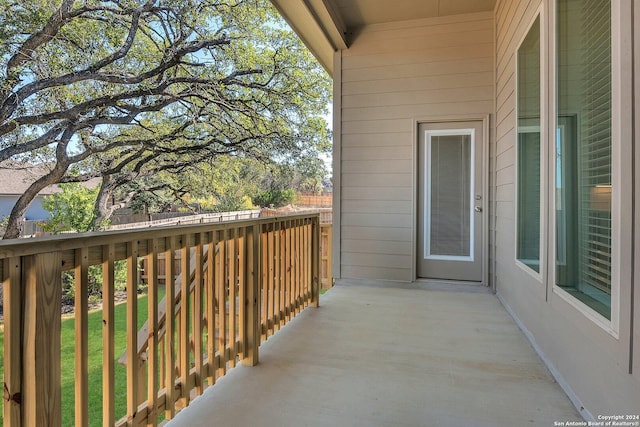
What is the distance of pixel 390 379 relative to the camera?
6.17ft

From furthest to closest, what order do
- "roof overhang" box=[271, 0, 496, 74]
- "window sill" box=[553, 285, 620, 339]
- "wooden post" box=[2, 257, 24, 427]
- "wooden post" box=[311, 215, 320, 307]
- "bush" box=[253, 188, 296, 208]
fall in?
"bush" box=[253, 188, 296, 208] < "roof overhang" box=[271, 0, 496, 74] < "wooden post" box=[311, 215, 320, 307] < "window sill" box=[553, 285, 620, 339] < "wooden post" box=[2, 257, 24, 427]

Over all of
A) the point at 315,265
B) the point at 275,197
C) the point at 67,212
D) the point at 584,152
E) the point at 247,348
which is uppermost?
the point at 275,197

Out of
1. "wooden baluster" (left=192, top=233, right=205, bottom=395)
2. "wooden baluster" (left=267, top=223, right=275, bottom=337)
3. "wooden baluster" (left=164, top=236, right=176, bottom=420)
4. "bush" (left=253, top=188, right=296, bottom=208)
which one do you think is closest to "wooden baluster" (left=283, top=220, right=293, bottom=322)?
"wooden baluster" (left=267, top=223, right=275, bottom=337)

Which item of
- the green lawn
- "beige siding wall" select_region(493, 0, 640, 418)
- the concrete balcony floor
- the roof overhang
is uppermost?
the roof overhang

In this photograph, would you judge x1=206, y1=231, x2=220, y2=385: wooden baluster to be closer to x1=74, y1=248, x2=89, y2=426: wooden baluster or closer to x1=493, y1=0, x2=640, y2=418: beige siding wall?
x1=74, y1=248, x2=89, y2=426: wooden baluster

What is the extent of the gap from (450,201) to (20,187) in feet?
33.4

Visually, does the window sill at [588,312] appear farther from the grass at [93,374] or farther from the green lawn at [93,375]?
the green lawn at [93,375]

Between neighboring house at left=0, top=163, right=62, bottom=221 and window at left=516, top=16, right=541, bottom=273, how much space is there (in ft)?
29.0

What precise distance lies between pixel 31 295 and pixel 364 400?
1.40 metres

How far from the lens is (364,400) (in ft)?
5.50

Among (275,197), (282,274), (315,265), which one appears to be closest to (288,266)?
(282,274)

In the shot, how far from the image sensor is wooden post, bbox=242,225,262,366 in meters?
2.01

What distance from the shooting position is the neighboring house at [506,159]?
134cm

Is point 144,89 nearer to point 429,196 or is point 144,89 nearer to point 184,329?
point 429,196
